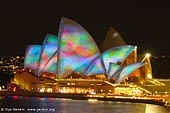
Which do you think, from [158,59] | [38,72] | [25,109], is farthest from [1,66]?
[25,109]

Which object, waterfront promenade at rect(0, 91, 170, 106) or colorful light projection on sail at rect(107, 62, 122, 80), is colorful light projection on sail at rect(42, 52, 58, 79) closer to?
waterfront promenade at rect(0, 91, 170, 106)

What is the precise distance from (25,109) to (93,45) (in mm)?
20798

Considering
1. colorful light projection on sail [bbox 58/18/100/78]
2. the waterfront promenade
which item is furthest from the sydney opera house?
the waterfront promenade

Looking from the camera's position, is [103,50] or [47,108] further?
[103,50]

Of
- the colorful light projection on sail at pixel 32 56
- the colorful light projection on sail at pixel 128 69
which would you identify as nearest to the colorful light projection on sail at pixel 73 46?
the colorful light projection on sail at pixel 128 69

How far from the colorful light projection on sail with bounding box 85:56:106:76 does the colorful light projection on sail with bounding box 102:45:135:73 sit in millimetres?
767

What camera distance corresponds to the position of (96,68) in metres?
71.2

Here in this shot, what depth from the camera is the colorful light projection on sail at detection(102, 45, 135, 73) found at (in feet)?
228

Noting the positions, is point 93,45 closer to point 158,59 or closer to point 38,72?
point 38,72

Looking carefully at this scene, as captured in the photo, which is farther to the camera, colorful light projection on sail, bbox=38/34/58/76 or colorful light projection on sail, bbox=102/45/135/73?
colorful light projection on sail, bbox=38/34/58/76

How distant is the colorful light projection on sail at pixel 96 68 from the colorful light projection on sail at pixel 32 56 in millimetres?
7521

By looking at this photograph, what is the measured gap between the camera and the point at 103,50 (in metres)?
72.9

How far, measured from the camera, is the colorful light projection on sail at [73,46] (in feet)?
225

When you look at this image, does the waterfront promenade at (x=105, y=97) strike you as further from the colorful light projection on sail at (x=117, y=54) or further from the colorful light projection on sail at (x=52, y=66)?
the colorful light projection on sail at (x=117, y=54)
